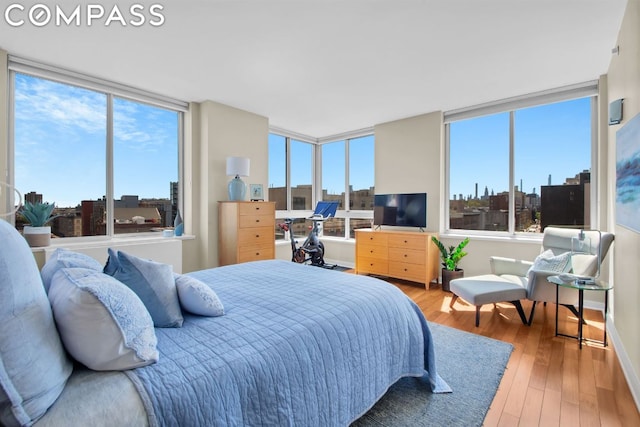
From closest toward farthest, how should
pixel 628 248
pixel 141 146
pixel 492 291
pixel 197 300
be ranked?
pixel 197 300, pixel 628 248, pixel 492 291, pixel 141 146

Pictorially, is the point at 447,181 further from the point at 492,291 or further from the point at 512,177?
the point at 492,291

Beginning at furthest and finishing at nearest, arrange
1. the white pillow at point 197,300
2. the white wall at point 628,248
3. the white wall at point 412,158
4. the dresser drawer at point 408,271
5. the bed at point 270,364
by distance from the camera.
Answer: the white wall at point 412,158, the dresser drawer at point 408,271, the white wall at point 628,248, the white pillow at point 197,300, the bed at point 270,364

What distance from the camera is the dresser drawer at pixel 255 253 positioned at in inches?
153

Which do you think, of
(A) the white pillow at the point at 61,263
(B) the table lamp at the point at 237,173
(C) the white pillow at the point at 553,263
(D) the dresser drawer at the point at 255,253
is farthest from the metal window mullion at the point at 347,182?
(A) the white pillow at the point at 61,263

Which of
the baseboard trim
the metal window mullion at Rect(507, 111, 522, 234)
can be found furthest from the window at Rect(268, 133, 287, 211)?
the baseboard trim

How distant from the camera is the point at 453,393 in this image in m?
1.80

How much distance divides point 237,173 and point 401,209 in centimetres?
256

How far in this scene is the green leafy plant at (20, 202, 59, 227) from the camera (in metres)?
2.82

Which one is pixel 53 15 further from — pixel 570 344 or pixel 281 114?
pixel 570 344

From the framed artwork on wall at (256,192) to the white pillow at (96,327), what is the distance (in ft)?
11.6

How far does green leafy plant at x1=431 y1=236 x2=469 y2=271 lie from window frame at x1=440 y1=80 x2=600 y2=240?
43cm

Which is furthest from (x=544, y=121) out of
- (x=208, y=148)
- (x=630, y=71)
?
(x=208, y=148)

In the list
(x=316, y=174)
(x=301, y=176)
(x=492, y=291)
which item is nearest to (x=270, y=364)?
(x=492, y=291)

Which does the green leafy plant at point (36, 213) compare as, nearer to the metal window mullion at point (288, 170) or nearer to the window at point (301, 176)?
the metal window mullion at point (288, 170)
